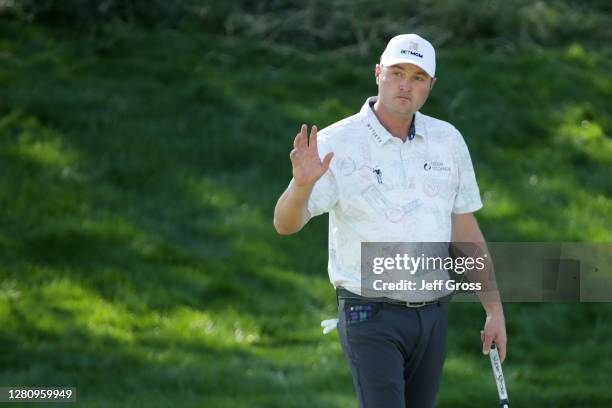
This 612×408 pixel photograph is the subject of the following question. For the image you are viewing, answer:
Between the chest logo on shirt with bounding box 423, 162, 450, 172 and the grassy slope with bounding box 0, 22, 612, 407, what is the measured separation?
8.26ft

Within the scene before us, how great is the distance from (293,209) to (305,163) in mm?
197

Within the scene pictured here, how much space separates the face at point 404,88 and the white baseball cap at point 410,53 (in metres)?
0.03

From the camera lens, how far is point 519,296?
780cm

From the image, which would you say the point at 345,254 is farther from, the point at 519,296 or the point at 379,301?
the point at 519,296

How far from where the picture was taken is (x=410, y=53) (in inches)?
165

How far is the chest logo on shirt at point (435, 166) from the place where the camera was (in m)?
4.21

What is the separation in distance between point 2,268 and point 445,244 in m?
4.12

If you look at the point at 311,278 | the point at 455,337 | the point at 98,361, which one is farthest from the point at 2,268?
the point at 455,337

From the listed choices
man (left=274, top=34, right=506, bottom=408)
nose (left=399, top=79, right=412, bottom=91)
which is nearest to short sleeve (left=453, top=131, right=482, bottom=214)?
man (left=274, top=34, right=506, bottom=408)

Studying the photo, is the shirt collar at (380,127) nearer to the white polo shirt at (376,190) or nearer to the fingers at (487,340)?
the white polo shirt at (376,190)

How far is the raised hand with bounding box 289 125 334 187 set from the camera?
152 inches

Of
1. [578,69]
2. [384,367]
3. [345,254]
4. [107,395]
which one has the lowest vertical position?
[107,395]

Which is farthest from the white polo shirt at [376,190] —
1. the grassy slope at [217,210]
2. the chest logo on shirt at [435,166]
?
the grassy slope at [217,210]

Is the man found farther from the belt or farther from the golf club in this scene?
the golf club
